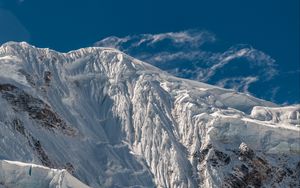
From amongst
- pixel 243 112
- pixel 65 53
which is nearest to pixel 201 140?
pixel 243 112

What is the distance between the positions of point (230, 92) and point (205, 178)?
2479 centimetres

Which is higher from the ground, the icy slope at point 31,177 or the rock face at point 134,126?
the rock face at point 134,126

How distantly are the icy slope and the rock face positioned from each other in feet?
25.3

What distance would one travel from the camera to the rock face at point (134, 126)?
8456 cm

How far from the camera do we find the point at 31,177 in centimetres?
6375

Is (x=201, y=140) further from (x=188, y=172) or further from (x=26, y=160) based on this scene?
(x=26, y=160)

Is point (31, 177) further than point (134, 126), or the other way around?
point (134, 126)

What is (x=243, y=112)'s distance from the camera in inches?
4053

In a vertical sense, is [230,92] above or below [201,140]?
above

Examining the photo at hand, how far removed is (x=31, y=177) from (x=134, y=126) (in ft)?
113

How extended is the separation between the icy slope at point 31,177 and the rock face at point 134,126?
770cm

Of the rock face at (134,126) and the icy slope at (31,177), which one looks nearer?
the icy slope at (31,177)

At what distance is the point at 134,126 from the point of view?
9719 cm

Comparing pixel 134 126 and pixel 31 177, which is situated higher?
pixel 134 126
